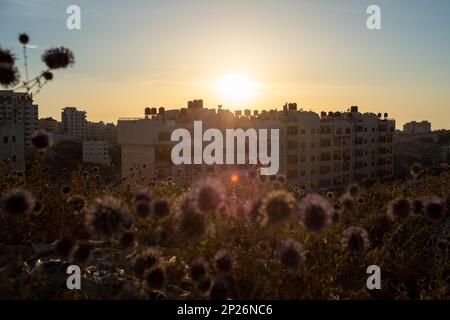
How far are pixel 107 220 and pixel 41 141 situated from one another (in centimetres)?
326

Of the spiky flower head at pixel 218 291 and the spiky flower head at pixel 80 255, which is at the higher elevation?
the spiky flower head at pixel 80 255

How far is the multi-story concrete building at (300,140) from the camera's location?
46469 mm

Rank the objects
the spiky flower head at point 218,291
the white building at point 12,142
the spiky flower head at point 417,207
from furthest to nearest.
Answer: the white building at point 12,142
the spiky flower head at point 417,207
the spiky flower head at point 218,291

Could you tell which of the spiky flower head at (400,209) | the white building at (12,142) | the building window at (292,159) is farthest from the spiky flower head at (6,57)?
the building window at (292,159)

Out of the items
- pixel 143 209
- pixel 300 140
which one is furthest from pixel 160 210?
pixel 300 140

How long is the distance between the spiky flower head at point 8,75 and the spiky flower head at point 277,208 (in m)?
3.70

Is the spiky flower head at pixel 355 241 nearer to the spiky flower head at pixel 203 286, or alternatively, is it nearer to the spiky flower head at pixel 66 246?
the spiky flower head at pixel 203 286

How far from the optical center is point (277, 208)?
459cm

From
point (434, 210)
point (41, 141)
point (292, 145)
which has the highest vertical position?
point (292, 145)

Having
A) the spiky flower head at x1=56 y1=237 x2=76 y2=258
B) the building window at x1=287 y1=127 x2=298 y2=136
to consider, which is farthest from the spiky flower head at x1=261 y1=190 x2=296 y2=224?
the building window at x1=287 y1=127 x2=298 y2=136

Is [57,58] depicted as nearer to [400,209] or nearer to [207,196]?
[207,196]
